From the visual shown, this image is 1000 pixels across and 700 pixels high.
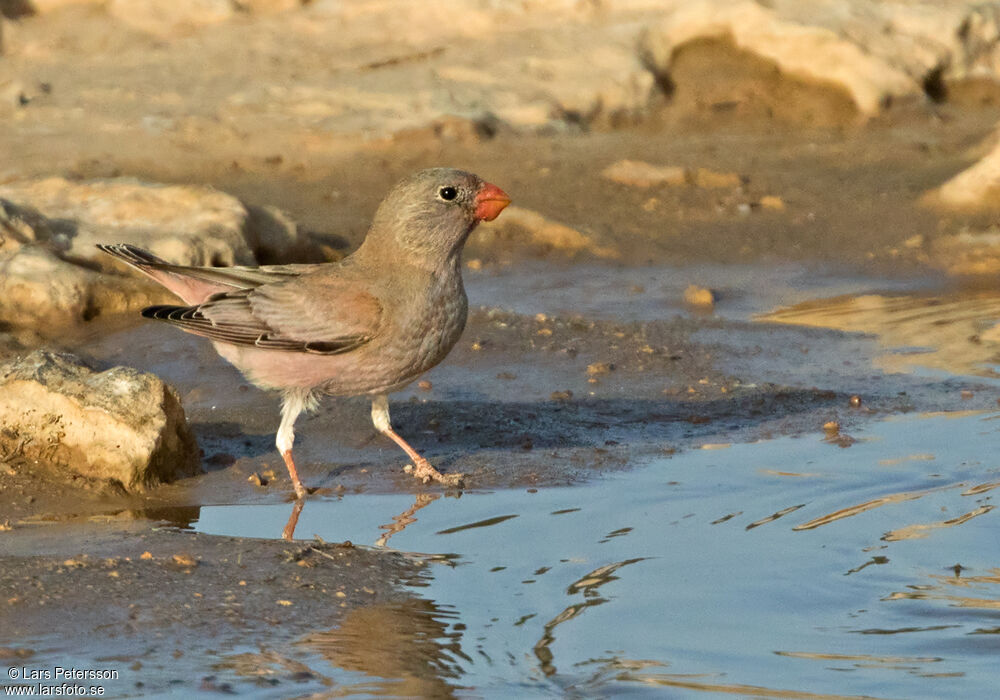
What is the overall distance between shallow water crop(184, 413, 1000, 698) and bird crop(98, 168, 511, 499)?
567 millimetres

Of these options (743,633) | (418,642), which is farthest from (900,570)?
(418,642)

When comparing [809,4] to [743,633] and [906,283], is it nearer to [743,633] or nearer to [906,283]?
[906,283]

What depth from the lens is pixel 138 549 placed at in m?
5.36

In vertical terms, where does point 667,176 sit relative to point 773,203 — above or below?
above

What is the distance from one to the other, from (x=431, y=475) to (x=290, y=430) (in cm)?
67

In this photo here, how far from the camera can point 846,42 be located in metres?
12.5

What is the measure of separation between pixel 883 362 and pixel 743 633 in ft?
12.8

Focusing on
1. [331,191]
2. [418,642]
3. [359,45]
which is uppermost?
A: [359,45]

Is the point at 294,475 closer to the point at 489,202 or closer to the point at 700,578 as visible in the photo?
the point at 489,202

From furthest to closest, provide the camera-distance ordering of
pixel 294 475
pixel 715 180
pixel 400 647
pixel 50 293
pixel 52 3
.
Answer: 1. pixel 52 3
2. pixel 715 180
3. pixel 50 293
4. pixel 294 475
5. pixel 400 647

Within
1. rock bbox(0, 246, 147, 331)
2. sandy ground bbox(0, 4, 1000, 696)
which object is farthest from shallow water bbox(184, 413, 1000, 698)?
rock bbox(0, 246, 147, 331)

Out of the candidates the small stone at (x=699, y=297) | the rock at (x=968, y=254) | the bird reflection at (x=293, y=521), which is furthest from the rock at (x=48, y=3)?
the bird reflection at (x=293, y=521)

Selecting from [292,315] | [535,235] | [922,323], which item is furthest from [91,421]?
[922,323]

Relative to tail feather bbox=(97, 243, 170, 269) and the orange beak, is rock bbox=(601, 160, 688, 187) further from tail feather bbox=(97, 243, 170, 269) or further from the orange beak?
tail feather bbox=(97, 243, 170, 269)
